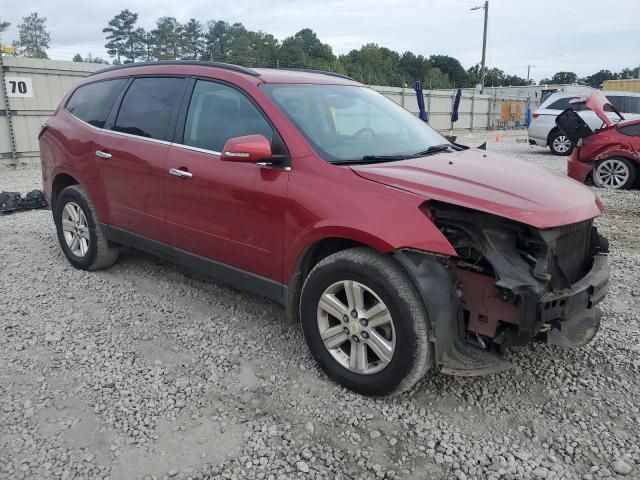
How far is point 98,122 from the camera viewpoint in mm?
4680

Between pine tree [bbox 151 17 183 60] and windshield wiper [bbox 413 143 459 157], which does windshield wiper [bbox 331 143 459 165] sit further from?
pine tree [bbox 151 17 183 60]

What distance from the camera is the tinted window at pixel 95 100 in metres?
4.64

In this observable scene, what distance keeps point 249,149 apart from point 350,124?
897 mm

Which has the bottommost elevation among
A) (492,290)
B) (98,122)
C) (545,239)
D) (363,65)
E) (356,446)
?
(356,446)

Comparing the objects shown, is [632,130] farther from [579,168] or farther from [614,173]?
[579,168]

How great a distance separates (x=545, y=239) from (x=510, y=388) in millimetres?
996

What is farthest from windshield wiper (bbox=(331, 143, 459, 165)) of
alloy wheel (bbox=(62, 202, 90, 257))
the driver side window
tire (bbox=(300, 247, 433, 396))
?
alloy wheel (bbox=(62, 202, 90, 257))

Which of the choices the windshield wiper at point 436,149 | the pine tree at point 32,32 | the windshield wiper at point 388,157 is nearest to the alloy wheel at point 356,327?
the windshield wiper at point 388,157

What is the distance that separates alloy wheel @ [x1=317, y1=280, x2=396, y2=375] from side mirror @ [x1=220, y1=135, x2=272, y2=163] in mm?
875

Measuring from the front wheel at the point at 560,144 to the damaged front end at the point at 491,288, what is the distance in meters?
13.6

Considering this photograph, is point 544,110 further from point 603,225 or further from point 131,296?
point 131,296

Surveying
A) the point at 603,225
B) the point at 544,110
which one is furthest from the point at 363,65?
the point at 603,225

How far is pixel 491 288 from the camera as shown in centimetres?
274

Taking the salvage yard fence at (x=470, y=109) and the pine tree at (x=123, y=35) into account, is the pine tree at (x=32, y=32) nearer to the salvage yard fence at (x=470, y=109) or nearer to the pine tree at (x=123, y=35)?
the pine tree at (x=123, y=35)
